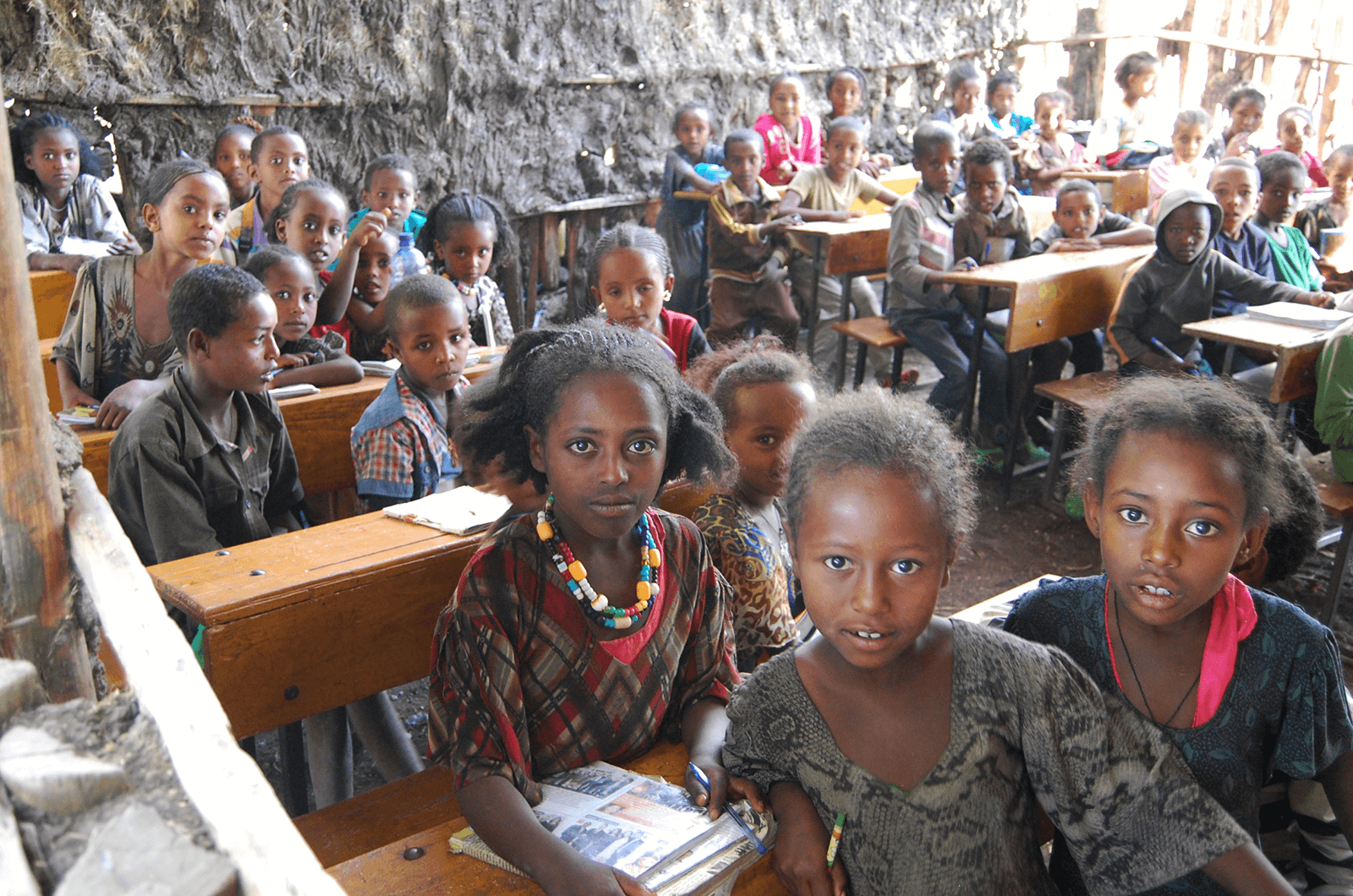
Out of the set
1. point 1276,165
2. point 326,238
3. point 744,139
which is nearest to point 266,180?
point 326,238

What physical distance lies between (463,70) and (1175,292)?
15.1ft

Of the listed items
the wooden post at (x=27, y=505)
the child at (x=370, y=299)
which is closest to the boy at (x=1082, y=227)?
the child at (x=370, y=299)

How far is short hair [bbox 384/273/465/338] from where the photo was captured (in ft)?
8.55

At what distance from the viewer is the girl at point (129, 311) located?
9.39 ft

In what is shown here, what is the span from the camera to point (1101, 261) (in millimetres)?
4695

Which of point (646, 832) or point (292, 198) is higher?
point (292, 198)

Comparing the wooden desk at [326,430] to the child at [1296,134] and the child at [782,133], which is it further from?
the child at [1296,134]

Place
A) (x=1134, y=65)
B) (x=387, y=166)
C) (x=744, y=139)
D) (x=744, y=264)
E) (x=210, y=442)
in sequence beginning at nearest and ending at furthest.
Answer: (x=210, y=442) → (x=387, y=166) → (x=744, y=264) → (x=744, y=139) → (x=1134, y=65)

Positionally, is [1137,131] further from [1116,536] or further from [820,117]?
[1116,536]

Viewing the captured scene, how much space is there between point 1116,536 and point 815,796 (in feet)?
1.89

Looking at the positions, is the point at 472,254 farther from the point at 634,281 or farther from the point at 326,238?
the point at 634,281

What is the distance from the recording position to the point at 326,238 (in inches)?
146

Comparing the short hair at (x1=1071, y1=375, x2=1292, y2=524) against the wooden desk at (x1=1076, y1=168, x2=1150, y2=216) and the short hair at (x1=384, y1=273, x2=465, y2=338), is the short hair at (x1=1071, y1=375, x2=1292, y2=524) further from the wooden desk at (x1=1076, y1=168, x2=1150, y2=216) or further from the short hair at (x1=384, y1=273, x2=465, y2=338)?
the wooden desk at (x1=1076, y1=168, x2=1150, y2=216)

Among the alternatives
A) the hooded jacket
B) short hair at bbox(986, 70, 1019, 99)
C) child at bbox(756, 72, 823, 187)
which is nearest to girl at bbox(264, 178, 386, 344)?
the hooded jacket
